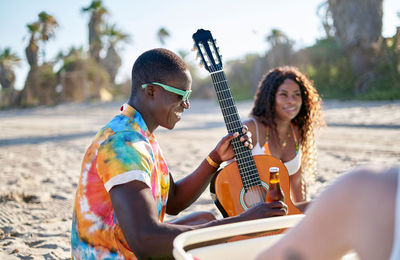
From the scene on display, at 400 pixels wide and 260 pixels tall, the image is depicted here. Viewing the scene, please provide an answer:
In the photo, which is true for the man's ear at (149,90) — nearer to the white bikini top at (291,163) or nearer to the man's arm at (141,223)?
the man's arm at (141,223)

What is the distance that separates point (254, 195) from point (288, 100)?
1502 millimetres

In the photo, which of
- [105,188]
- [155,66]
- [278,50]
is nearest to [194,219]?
[105,188]

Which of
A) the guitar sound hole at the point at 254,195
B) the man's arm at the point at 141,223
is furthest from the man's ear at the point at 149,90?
the guitar sound hole at the point at 254,195

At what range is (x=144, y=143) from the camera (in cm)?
190

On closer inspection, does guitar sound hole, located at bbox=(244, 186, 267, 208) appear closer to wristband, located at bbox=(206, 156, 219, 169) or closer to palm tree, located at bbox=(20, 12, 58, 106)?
wristband, located at bbox=(206, 156, 219, 169)

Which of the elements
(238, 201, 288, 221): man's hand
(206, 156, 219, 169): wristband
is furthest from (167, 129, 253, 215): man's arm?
(238, 201, 288, 221): man's hand

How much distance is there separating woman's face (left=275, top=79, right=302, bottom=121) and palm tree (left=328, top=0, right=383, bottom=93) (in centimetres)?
1447

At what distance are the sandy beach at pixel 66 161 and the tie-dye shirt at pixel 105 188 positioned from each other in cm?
153

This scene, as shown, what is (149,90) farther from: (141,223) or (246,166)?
(246,166)

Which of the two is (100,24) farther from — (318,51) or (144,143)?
(144,143)

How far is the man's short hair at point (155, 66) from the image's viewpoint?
208 centimetres

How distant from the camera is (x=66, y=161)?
24.3 ft

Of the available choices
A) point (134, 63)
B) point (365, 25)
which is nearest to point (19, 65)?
point (365, 25)

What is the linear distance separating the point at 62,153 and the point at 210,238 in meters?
7.58
